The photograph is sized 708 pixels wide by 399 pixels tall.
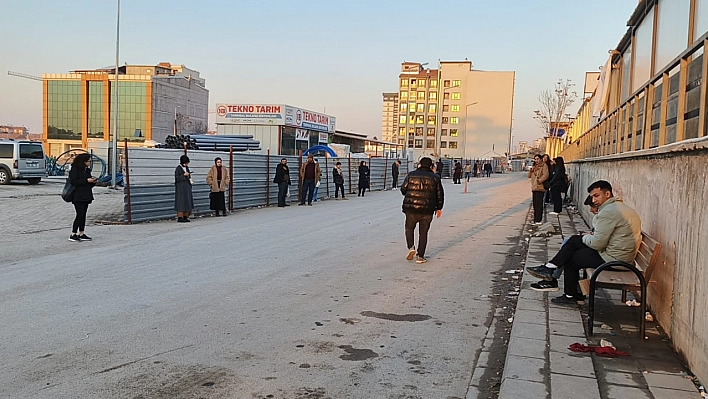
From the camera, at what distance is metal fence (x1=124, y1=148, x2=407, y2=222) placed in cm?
1487

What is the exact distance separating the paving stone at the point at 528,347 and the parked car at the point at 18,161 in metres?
30.1

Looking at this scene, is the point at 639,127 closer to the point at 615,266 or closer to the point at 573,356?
the point at 615,266

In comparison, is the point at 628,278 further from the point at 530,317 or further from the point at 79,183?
the point at 79,183

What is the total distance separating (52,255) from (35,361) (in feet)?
19.0

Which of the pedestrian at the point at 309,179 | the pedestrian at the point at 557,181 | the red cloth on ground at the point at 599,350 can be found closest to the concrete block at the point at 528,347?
the red cloth on ground at the point at 599,350

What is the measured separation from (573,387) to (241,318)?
340 cm

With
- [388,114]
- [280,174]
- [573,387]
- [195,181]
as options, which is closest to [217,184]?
[195,181]

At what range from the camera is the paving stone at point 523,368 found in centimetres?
441

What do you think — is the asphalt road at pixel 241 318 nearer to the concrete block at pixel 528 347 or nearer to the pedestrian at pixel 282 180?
the concrete block at pixel 528 347

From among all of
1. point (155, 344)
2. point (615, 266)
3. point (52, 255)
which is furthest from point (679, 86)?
point (52, 255)

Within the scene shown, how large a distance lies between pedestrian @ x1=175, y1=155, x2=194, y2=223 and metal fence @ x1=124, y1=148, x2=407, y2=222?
0.61 metres

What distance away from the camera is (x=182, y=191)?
50.2 feet

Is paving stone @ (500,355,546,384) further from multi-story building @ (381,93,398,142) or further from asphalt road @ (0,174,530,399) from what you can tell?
multi-story building @ (381,93,398,142)

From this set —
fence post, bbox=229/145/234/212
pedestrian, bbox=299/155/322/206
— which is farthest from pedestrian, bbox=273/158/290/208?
fence post, bbox=229/145/234/212
